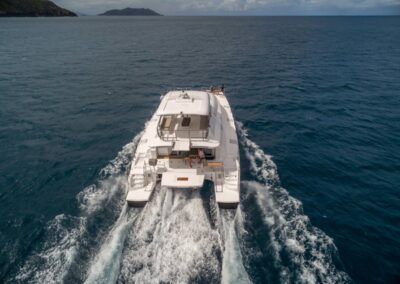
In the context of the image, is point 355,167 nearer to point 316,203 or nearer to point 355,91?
point 316,203

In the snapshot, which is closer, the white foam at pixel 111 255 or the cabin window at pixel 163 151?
the white foam at pixel 111 255

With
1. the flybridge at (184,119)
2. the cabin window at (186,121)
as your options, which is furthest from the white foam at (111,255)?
the cabin window at (186,121)

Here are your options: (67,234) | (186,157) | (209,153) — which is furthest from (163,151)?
(67,234)

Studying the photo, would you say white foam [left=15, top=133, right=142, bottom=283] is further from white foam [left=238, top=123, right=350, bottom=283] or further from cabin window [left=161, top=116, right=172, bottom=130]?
white foam [left=238, top=123, right=350, bottom=283]

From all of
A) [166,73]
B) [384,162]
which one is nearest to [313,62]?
[166,73]

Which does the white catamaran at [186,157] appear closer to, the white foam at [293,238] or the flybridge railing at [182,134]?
the flybridge railing at [182,134]

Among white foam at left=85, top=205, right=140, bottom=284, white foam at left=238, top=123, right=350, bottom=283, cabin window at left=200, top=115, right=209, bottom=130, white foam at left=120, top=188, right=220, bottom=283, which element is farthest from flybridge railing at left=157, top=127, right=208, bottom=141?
white foam at left=85, top=205, right=140, bottom=284

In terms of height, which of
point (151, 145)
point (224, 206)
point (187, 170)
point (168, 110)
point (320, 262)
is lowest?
point (320, 262)
